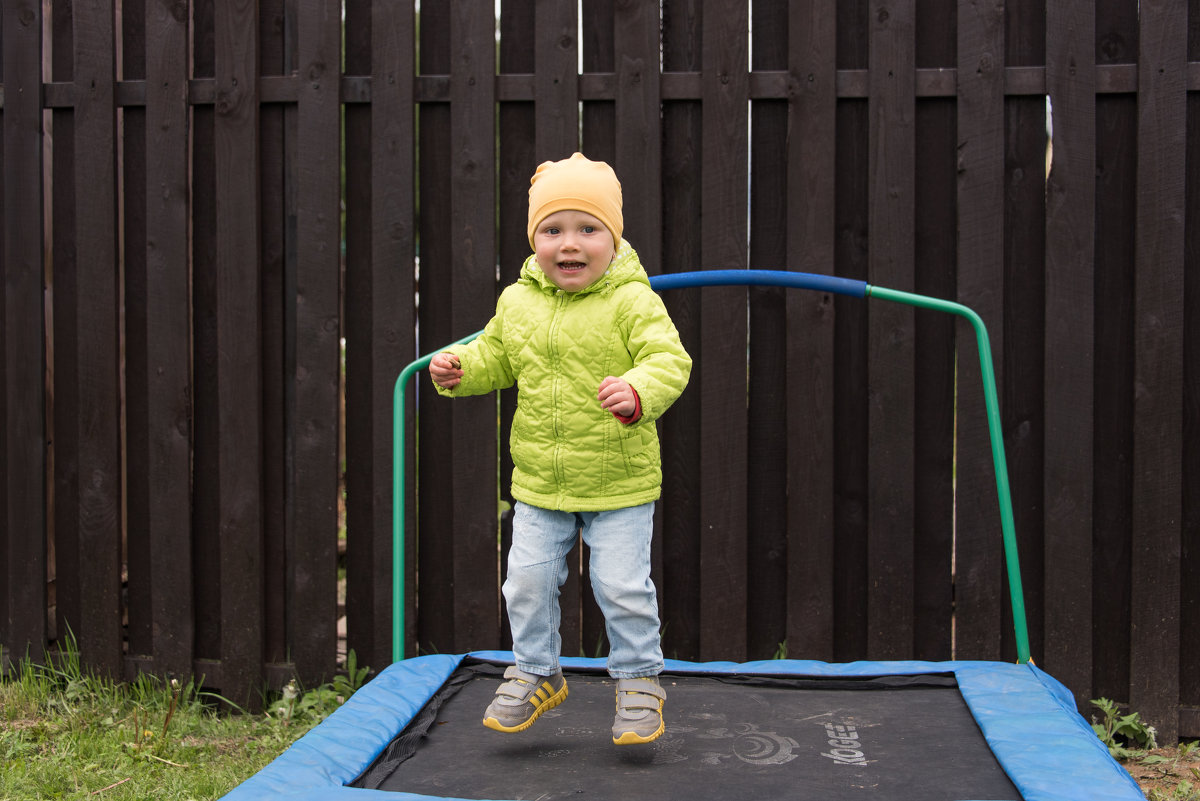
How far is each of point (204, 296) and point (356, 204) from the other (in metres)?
0.52

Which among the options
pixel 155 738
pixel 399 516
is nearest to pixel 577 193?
pixel 399 516

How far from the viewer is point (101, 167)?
3072mm

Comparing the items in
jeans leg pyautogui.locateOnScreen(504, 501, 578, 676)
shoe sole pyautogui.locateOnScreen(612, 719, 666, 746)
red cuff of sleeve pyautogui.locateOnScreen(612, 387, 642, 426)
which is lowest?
shoe sole pyautogui.locateOnScreen(612, 719, 666, 746)

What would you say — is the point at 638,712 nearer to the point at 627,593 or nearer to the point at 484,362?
the point at 627,593

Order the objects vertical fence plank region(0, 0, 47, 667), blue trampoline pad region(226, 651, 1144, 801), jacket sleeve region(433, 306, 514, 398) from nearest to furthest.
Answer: blue trampoline pad region(226, 651, 1144, 801) → jacket sleeve region(433, 306, 514, 398) → vertical fence plank region(0, 0, 47, 667)

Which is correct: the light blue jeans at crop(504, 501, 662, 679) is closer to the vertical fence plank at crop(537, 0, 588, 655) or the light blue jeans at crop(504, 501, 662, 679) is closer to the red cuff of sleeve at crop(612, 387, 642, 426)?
the red cuff of sleeve at crop(612, 387, 642, 426)

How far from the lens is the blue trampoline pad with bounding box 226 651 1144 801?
72.1 inches

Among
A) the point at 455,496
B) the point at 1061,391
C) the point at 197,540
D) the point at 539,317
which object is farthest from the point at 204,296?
the point at 1061,391

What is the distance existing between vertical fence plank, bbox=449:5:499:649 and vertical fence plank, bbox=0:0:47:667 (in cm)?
124

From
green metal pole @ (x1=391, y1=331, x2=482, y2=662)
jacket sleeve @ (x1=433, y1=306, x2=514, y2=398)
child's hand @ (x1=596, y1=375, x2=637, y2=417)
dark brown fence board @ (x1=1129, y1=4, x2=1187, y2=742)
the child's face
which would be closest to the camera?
child's hand @ (x1=596, y1=375, x2=637, y2=417)

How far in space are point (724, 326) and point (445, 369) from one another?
1078mm

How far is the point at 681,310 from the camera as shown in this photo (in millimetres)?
2902

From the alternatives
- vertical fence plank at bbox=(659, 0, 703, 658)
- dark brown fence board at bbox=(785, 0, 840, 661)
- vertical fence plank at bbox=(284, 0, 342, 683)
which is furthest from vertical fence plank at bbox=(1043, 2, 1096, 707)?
vertical fence plank at bbox=(284, 0, 342, 683)

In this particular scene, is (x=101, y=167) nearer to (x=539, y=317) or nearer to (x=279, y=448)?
(x=279, y=448)
